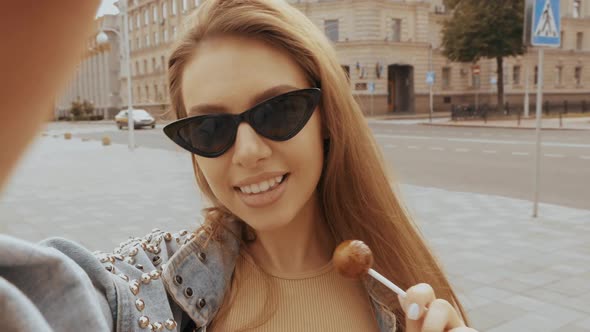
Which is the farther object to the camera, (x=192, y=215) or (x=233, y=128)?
(x=192, y=215)

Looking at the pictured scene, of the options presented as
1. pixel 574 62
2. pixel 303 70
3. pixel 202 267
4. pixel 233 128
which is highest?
pixel 574 62

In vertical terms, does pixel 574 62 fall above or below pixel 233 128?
above

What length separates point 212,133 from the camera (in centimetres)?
152

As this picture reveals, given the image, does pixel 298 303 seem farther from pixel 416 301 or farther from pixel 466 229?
pixel 466 229

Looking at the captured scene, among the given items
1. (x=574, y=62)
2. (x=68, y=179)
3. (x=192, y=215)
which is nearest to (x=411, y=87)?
(x=574, y=62)

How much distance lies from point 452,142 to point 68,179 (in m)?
11.6

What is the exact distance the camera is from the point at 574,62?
165 feet

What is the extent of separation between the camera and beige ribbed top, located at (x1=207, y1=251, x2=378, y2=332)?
5.09 ft

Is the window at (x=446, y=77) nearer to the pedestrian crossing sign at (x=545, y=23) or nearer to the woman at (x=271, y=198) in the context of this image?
the pedestrian crossing sign at (x=545, y=23)

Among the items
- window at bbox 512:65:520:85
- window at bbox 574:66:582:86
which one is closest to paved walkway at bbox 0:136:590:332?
window at bbox 512:65:520:85

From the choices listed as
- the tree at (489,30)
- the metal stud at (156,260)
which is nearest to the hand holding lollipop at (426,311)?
the metal stud at (156,260)

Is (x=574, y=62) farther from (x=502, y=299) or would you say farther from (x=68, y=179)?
(x=502, y=299)

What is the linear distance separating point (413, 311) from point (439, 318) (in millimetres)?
52

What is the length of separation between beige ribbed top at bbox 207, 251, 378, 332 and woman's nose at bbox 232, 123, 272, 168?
357 mm
